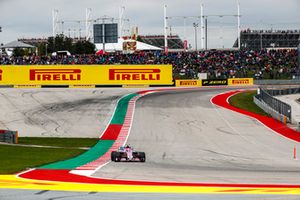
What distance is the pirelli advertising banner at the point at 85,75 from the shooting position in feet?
224

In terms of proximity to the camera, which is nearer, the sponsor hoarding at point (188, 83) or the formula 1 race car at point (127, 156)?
the formula 1 race car at point (127, 156)

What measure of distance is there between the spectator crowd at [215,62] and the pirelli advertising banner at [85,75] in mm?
11112

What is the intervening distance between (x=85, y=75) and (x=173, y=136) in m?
32.5

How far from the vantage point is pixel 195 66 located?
285 feet

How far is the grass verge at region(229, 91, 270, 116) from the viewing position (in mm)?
53669

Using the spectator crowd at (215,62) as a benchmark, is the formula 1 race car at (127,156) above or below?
below

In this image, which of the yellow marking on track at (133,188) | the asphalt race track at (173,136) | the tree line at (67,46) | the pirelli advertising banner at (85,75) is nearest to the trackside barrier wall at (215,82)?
the pirelli advertising banner at (85,75)

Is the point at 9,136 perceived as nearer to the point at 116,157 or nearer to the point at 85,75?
the point at 116,157

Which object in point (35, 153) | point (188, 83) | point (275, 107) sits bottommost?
point (35, 153)

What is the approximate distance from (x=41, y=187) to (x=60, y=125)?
80.5ft

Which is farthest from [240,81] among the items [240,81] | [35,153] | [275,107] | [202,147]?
[35,153]

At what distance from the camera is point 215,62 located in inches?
3590

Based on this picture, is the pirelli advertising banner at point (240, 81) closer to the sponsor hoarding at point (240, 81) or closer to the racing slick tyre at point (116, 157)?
the sponsor hoarding at point (240, 81)

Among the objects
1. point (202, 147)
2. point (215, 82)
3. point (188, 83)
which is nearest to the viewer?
point (202, 147)
